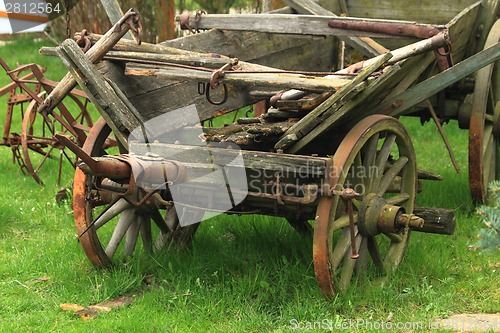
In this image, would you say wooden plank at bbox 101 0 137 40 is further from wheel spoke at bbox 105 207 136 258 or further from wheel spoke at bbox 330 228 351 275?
wheel spoke at bbox 330 228 351 275

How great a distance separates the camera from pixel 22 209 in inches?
239

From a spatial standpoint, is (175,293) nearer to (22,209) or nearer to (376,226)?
(376,226)

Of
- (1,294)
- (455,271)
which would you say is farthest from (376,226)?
(1,294)

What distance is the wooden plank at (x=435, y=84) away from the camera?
4.45 m

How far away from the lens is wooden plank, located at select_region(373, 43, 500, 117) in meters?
4.45

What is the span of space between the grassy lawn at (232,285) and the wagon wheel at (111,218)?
0.12 meters

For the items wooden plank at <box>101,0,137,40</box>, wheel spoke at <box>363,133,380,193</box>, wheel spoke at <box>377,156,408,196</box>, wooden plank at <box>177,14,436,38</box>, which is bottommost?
wheel spoke at <box>377,156,408,196</box>

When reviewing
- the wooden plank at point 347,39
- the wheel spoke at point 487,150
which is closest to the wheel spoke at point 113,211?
the wooden plank at point 347,39

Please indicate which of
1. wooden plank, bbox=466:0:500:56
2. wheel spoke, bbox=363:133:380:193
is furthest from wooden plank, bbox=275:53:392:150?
wooden plank, bbox=466:0:500:56

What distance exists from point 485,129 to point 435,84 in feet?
4.80

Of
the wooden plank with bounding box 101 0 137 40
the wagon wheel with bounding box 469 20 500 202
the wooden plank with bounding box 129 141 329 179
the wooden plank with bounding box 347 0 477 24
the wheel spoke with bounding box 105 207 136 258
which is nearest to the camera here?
the wooden plank with bounding box 129 141 329 179

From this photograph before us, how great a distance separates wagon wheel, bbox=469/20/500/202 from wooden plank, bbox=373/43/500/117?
3.09 ft

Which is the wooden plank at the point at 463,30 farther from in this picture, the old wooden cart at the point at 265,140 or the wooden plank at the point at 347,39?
the wooden plank at the point at 347,39

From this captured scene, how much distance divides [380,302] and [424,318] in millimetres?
243
